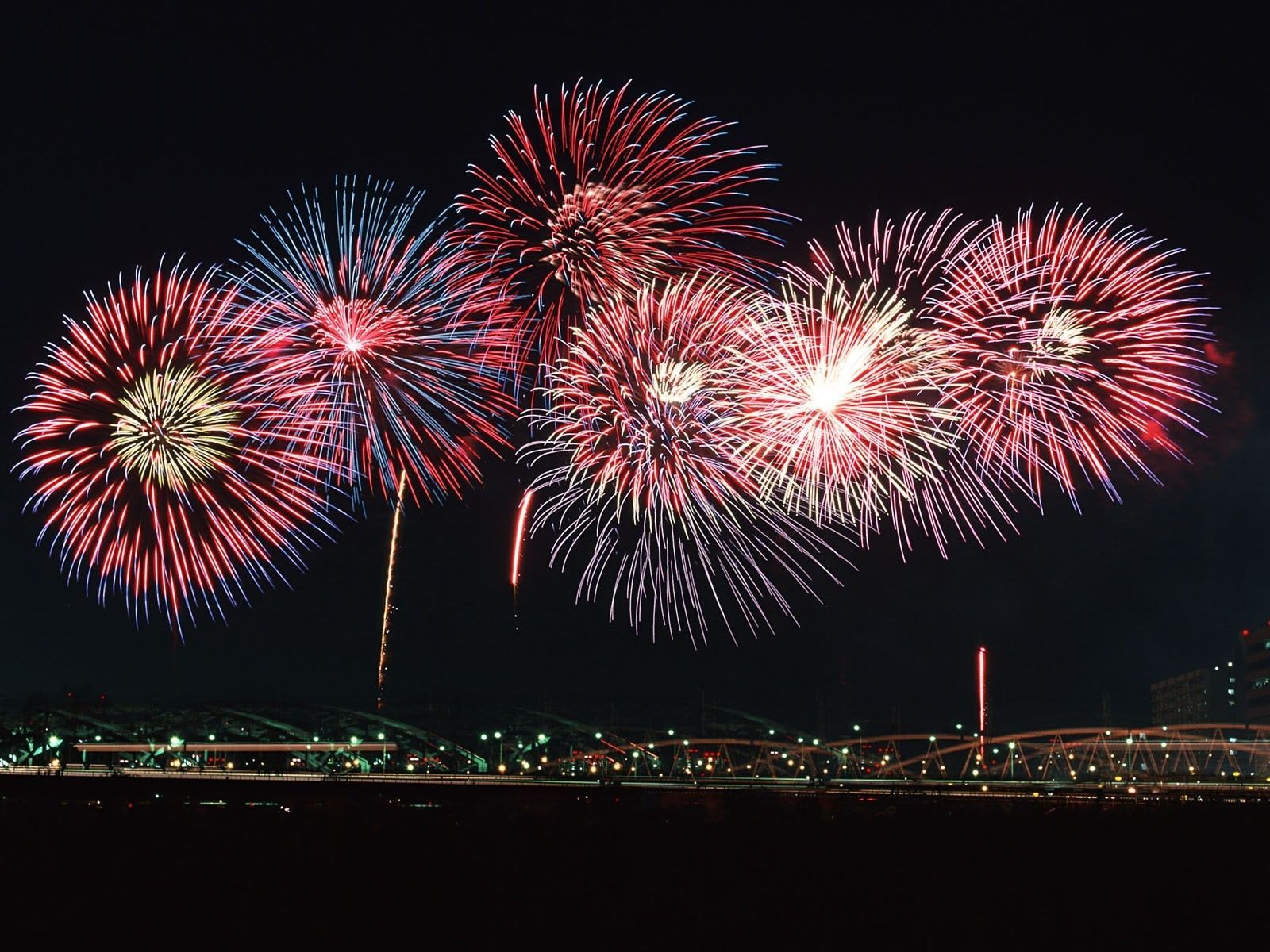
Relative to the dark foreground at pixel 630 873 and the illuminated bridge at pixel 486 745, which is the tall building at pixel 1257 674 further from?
the dark foreground at pixel 630 873

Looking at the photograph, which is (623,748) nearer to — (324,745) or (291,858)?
(324,745)

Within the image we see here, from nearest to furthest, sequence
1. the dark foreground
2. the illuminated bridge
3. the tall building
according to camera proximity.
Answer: the dark foreground
the illuminated bridge
the tall building

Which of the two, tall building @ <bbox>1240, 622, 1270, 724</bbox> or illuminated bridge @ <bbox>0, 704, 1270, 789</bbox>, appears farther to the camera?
tall building @ <bbox>1240, 622, 1270, 724</bbox>

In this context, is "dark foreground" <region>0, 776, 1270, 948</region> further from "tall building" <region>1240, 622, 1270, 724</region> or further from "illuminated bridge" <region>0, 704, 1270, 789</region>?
"tall building" <region>1240, 622, 1270, 724</region>

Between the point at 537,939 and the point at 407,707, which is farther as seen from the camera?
the point at 407,707

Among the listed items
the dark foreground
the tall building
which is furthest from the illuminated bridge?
the dark foreground

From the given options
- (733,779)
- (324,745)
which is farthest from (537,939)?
(324,745)
